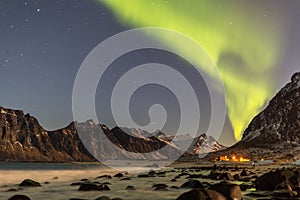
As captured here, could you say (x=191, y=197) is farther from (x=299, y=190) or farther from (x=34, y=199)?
(x=34, y=199)

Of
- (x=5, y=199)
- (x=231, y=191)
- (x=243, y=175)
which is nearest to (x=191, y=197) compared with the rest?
(x=231, y=191)

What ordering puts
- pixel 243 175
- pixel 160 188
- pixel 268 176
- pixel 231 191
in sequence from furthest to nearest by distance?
pixel 243 175, pixel 160 188, pixel 268 176, pixel 231 191

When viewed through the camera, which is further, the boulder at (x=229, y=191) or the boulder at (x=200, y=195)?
the boulder at (x=229, y=191)

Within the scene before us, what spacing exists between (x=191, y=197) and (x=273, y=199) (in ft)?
17.0

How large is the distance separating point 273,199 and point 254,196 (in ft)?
7.11

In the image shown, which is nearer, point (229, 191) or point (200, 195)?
point (200, 195)

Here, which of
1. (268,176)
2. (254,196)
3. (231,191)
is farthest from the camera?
(268,176)

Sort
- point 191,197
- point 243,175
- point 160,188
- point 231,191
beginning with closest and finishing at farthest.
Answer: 1. point 191,197
2. point 231,191
3. point 160,188
4. point 243,175

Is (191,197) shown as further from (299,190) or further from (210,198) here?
(299,190)

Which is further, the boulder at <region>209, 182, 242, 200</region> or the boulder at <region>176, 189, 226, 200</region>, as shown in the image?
the boulder at <region>209, 182, 242, 200</region>

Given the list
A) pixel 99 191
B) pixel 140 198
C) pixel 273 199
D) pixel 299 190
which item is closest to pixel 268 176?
pixel 299 190

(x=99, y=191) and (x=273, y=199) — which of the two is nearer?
(x=273, y=199)

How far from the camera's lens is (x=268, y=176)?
25625 millimetres

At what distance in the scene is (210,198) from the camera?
663 inches
